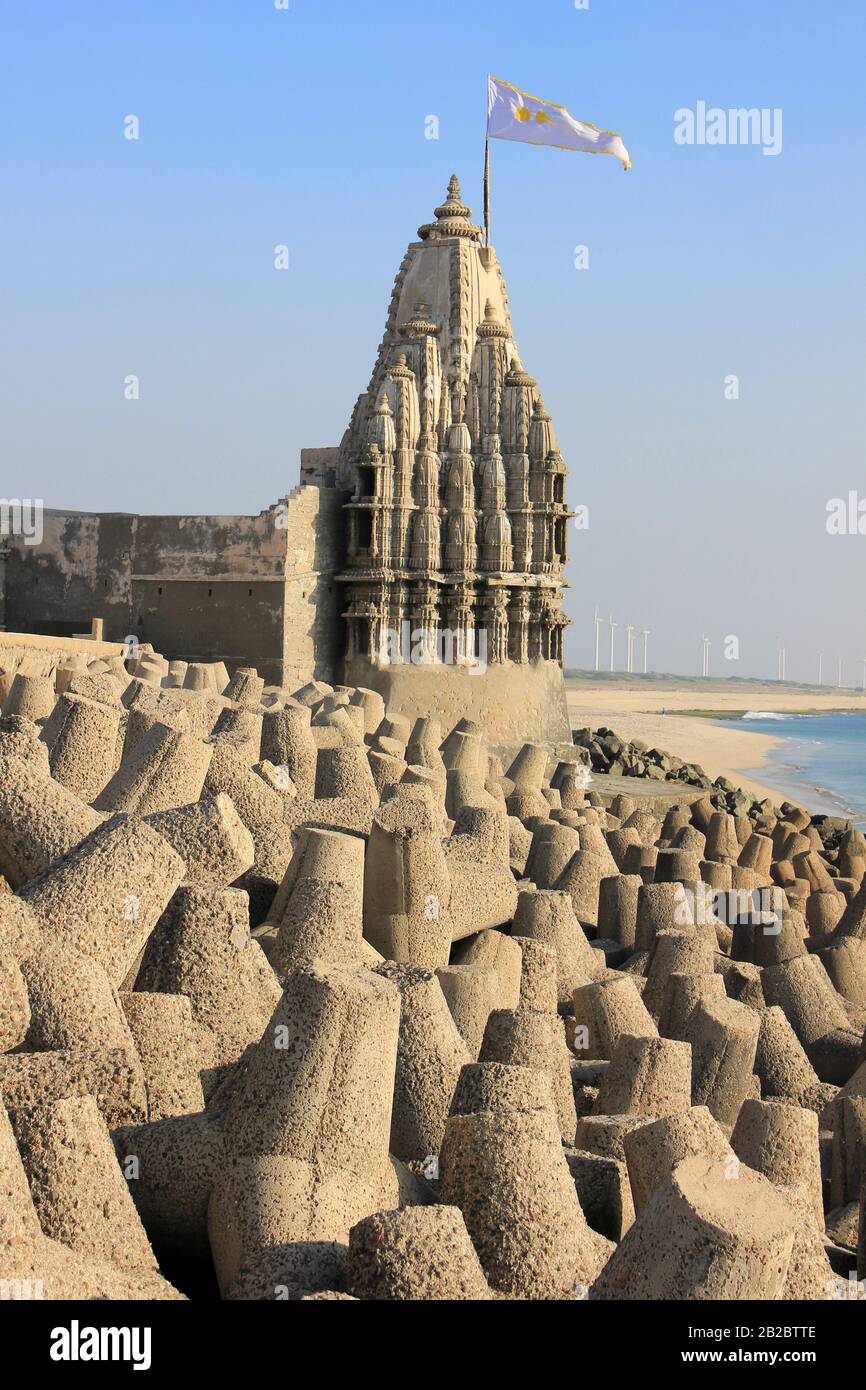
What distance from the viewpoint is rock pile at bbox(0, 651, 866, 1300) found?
2803 millimetres

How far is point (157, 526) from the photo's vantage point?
875 inches

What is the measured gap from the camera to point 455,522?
2186 centimetres

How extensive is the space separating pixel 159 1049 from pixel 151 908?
1.44 ft

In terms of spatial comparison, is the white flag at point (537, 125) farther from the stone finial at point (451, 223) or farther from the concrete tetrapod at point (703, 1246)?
the concrete tetrapod at point (703, 1246)

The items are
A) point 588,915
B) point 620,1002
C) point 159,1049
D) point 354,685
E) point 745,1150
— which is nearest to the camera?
point 159,1049

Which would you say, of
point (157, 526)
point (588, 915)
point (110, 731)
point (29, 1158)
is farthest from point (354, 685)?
point (29, 1158)

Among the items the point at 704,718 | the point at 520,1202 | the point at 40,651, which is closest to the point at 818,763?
the point at 704,718

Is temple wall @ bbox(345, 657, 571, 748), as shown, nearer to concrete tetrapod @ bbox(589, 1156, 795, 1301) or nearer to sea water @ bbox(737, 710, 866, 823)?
sea water @ bbox(737, 710, 866, 823)

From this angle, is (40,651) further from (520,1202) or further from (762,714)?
(762,714)

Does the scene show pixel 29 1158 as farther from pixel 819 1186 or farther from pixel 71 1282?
pixel 819 1186

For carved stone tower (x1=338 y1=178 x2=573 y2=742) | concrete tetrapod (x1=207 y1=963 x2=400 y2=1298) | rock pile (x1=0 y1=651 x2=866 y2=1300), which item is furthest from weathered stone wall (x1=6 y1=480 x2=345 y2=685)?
concrete tetrapod (x1=207 y1=963 x2=400 y2=1298)

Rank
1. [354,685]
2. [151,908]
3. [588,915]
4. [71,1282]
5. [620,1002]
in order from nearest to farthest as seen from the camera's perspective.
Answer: [71,1282]
[151,908]
[620,1002]
[588,915]
[354,685]

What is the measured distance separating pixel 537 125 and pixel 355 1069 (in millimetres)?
23590

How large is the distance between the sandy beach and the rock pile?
28.1 meters
